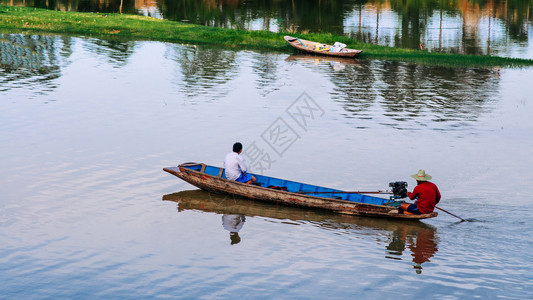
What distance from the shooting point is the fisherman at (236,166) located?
1742cm

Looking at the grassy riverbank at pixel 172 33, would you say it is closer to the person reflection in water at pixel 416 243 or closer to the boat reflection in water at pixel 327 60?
the boat reflection in water at pixel 327 60

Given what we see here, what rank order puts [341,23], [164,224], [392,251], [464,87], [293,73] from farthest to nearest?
[341,23] → [293,73] → [464,87] → [164,224] → [392,251]

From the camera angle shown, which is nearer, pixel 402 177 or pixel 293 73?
pixel 402 177

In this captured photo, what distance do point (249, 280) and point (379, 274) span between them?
268 cm

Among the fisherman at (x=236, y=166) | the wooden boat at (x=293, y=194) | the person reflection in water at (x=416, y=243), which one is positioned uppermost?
the fisherman at (x=236, y=166)

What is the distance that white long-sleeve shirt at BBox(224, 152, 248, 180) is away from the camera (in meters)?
17.4

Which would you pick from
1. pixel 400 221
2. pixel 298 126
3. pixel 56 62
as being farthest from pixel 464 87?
pixel 56 62

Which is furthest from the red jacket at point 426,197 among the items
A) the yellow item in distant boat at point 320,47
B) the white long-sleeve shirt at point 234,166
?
the yellow item in distant boat at point 320,47

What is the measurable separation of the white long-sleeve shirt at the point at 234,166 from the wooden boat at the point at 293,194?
0.73ft

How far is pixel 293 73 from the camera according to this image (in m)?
37.5

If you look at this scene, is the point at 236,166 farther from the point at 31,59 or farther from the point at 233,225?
the point at 31,59

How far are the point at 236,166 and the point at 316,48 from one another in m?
28.5

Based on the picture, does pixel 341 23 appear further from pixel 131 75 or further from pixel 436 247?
pixel 436 247

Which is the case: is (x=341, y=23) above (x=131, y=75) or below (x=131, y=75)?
above
